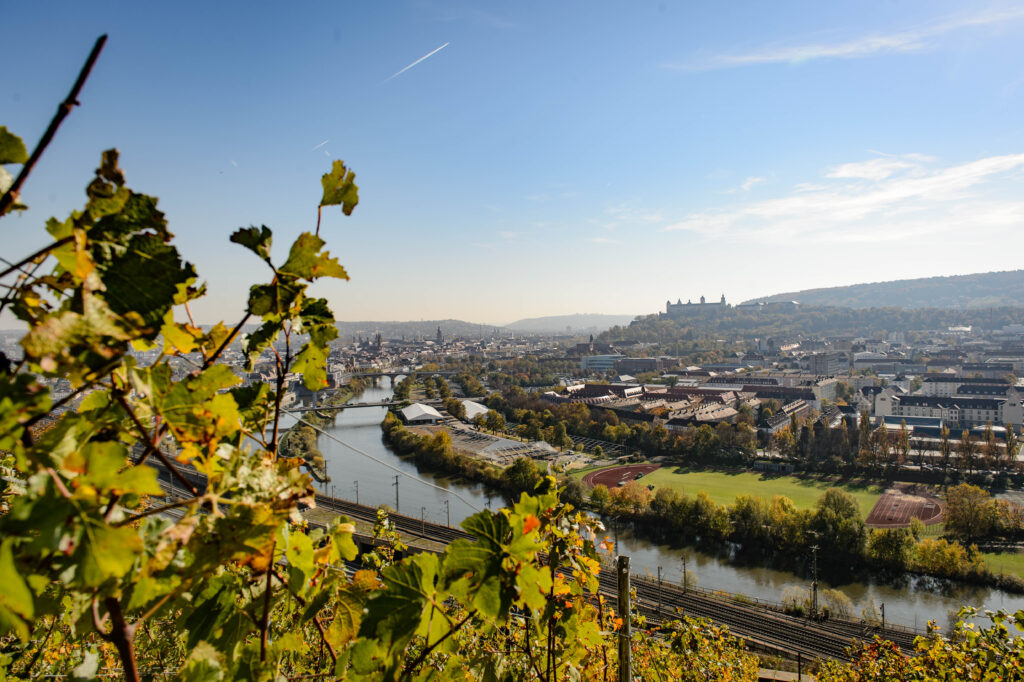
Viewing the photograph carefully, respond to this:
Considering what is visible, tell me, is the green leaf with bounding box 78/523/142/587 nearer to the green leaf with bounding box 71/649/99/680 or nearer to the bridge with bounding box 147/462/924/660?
the green leaf with bounding box 71/649/99/680

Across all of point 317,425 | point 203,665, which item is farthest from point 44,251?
point 317,425

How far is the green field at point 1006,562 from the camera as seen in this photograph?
8751 mm

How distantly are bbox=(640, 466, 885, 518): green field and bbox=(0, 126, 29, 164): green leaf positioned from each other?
12774mm

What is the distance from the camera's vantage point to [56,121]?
24 cm

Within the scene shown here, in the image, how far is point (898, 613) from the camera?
8.04m

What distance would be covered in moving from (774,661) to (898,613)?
9.48 feet

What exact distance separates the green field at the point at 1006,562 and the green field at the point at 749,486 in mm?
2346

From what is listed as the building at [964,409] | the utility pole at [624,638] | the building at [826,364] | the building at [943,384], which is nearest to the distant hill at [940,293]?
the building at [826,364]

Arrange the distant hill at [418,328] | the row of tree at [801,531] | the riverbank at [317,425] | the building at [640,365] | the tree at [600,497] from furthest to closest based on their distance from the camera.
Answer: the distant hill at [418,328] < the building at [640,365] < the riverbank at [317,425] < the tree at [600,497] < the row of tree at [801,531]

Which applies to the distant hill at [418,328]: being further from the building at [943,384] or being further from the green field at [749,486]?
the green field at [749,486]

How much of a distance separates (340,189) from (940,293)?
3485 inches

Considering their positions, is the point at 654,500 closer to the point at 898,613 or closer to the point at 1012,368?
the point at 898,613

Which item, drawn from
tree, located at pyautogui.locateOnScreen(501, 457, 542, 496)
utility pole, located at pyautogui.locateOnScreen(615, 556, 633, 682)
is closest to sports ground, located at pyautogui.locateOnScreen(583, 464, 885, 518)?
tree, located at pyautogui.locateOnScreen(501, 457, 542, 496)

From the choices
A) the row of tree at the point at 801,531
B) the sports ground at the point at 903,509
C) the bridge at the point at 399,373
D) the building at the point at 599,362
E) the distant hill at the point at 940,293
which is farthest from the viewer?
the distant hill at the point at 940,293
